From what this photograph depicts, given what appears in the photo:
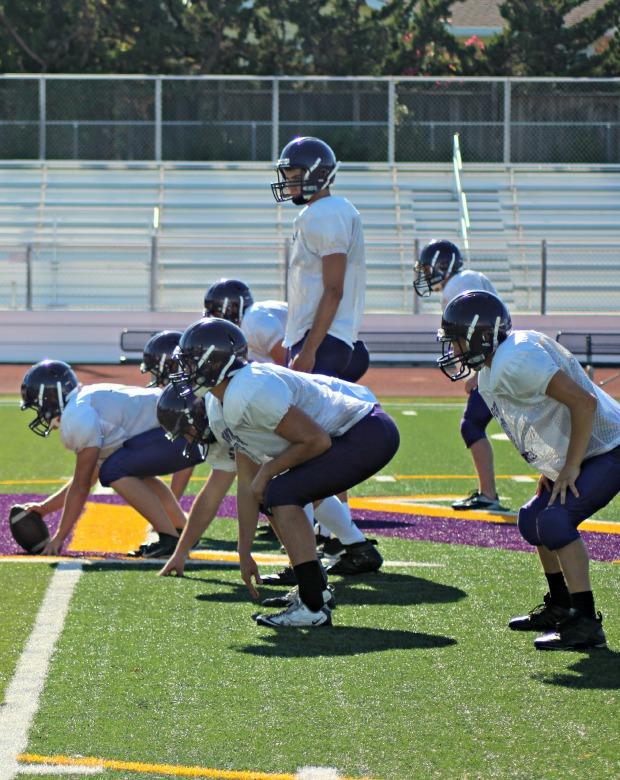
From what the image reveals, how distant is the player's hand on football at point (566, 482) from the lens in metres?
5.22

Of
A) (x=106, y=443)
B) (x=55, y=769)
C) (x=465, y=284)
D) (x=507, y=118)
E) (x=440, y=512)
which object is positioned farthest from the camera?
(x=507, y=118)

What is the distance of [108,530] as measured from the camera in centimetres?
835

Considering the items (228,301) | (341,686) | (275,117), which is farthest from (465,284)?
(275,117)

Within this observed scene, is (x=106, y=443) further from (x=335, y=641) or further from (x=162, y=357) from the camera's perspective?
(x=335, y=641)

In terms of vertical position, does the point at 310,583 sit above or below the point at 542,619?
above

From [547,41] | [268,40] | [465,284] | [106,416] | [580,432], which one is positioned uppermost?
[547,41]

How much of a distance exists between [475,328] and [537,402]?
34 centimetres

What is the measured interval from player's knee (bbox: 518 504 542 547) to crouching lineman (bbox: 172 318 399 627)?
0.60 meters

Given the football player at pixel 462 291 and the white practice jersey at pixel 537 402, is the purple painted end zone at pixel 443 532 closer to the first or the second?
the football player at pixel 462 291

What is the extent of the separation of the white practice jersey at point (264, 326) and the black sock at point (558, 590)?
8.63ft

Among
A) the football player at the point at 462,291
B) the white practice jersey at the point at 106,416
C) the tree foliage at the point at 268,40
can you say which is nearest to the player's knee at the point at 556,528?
the white practice jersey at the point at 106,416

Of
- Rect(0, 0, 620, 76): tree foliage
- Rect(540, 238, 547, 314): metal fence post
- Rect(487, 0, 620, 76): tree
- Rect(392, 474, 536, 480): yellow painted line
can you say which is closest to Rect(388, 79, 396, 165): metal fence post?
Rect(0, 0, 620, 76): tree foliage

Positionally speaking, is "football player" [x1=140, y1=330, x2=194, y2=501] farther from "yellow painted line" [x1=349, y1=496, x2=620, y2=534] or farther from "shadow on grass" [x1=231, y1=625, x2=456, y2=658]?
"shadow on grass" [x1=231, y1=625, x2=456, y2=658]

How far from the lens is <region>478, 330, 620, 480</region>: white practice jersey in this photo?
5.11m
